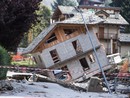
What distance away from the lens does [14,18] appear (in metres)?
17.8

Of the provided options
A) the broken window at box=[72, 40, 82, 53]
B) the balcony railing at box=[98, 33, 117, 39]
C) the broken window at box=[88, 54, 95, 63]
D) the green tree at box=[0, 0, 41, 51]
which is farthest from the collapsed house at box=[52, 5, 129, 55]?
the green tree at box=[0, 0, 41, 51]

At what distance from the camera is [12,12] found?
17.6 metres

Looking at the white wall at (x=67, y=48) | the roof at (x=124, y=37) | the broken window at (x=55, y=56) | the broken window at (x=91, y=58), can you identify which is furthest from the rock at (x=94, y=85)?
the roof at (x=124, y=37)

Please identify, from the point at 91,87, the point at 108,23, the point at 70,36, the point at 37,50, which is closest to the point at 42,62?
the point at 37,50

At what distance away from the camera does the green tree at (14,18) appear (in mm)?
17094

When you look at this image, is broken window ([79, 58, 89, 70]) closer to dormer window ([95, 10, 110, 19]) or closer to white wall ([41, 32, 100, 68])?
white wall ([41, 32, 100, 68])

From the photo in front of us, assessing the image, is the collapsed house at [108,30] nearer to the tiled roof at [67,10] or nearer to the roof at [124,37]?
the tiled roof at [67,10]

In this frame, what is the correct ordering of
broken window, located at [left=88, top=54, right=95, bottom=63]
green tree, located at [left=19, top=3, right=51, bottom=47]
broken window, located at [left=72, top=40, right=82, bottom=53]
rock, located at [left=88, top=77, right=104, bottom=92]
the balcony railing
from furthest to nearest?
green tree, located at [left=19, top=3, right=51, bottom=47], the balcony railing, broken window, located at [left=88, top=54, right=95, bottom=63], broken window, located at [left=72, top=40, right=82, bottom=53], rock, located at [left=88, top=77, right=104, bottom=92]

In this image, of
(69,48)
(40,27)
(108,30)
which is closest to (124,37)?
(108,30)

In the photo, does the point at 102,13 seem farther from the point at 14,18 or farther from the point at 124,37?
the point at 14,18

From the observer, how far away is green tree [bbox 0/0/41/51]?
17.1 meters

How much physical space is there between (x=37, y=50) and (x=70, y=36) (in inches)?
150

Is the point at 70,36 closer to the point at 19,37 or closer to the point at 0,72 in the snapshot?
the point at 19,37

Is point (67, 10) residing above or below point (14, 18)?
below
